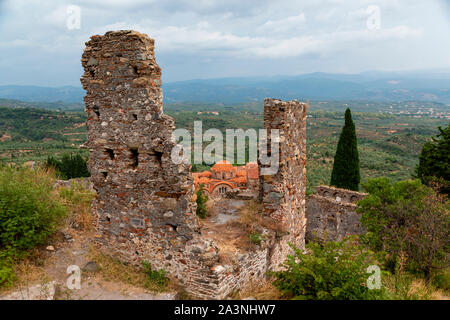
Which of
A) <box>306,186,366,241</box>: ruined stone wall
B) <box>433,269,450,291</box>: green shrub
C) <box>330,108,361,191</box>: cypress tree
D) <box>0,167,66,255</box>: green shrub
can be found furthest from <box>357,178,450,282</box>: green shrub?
<box>330,108,361,191</box>: cypress tree

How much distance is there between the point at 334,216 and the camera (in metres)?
18.9

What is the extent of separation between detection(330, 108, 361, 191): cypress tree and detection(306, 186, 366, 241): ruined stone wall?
19.9 feet

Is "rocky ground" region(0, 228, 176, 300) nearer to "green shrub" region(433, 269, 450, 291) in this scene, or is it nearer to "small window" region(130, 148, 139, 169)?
"small window" region(130, 148, 139, 169)

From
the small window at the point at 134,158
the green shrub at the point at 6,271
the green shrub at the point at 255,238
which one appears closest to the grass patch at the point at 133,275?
the green shrub at the point at 6,271

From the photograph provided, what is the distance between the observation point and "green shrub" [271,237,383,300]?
230 inches

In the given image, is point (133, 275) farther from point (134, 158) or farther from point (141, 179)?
point (134, 158)

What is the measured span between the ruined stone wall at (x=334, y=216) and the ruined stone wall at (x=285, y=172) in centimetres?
983

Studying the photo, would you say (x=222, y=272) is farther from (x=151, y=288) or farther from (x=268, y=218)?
(x=268, y=218)

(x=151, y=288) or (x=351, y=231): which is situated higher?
(x=151, y=288)

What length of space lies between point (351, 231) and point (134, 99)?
1599 cm

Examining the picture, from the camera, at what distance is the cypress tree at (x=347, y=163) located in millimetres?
26453
